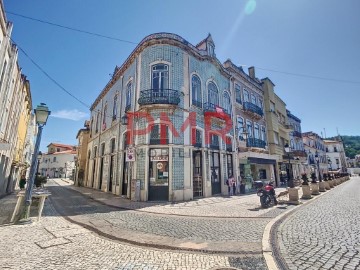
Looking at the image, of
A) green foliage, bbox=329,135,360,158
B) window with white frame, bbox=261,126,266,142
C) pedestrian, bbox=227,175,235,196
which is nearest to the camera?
pedestrian, bbox=227,175,235,196

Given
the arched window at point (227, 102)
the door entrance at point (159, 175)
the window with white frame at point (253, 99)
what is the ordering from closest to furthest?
1. the door entrance at point (159, 175)
2. the arched window at point (227, 102)
3. the window with white frame at point (253, 99)

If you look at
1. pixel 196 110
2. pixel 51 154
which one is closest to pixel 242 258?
pixel 196 110

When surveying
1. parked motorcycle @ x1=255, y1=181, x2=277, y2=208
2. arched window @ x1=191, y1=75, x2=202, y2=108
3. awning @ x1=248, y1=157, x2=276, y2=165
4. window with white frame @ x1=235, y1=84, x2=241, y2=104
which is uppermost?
window with white frame @ x1=235, y1=84, x2=241, y2=104

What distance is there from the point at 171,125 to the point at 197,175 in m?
4.11

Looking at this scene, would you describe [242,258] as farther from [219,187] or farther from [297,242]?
[219,187]

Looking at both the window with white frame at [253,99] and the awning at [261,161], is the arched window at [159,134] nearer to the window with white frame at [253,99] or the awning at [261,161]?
the awning at [261,161]

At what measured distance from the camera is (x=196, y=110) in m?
15.1

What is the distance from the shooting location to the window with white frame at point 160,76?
14164 millimetres

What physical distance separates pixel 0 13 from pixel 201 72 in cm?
1240

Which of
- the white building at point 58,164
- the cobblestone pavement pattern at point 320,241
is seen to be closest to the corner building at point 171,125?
the cobblestone pavement pattern at point 320,241

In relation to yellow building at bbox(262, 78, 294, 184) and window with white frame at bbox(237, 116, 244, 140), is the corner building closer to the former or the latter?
window with white frame at bbox(237, 116, 244, 140)

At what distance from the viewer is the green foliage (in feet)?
265

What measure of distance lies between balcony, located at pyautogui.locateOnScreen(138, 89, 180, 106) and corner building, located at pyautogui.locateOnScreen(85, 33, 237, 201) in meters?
0.07

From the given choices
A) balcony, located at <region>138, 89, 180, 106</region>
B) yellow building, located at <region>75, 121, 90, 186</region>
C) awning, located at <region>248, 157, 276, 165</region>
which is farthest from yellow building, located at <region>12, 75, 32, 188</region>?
awning, located at <region>248, 157, 276, 165</region>
